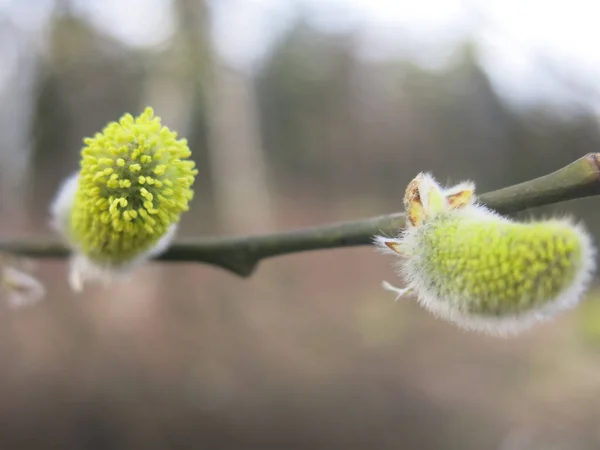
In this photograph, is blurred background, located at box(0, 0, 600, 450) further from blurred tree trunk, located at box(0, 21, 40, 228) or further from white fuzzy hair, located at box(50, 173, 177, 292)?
Result: white fuzzy hair, located at box(50, 173, 177, 292)

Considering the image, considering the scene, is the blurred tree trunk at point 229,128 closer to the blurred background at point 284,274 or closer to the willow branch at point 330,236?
the blurred background at point 284,274

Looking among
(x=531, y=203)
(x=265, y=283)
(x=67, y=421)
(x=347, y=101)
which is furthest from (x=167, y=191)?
(x=347, y=101)

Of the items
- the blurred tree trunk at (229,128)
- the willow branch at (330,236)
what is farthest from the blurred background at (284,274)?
the willow branch at (330,236)

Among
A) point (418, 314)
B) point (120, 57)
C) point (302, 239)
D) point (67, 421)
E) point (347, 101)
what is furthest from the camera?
point (347, 101)

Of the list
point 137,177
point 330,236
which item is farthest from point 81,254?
point 330,236

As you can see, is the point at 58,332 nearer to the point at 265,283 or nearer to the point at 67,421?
the point at 67,421

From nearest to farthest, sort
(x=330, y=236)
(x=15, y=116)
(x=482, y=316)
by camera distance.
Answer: (x=482, y=316) → (x=330, y=236) → (x=15, y=116)

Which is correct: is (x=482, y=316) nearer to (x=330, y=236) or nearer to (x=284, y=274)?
(x=330, y=236)
